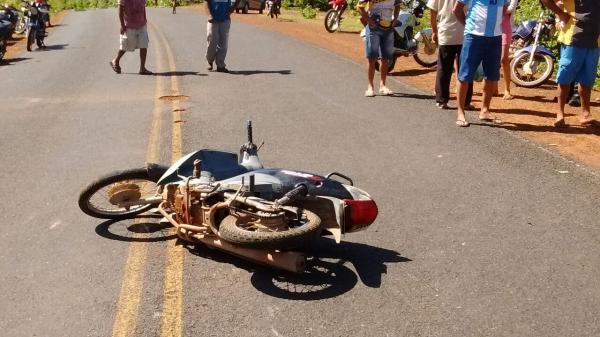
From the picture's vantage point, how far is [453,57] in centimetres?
908

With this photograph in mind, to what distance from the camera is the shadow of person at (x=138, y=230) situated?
4.98 meters

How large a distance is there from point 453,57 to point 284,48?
28.4ft

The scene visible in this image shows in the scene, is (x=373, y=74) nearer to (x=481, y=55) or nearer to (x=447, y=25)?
(x=447, y=25)

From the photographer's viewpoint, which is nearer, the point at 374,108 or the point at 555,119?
the point at 555,119

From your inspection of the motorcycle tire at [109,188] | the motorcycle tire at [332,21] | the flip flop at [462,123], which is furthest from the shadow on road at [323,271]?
the motorcycle tire at [332,21]

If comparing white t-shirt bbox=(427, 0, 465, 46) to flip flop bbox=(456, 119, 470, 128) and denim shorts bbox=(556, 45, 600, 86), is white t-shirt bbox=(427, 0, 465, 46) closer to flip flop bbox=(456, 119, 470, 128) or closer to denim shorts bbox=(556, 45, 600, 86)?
flip flop bbox=(456, 119, 470, 128)

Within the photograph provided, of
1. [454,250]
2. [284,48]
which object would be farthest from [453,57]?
[284,48]

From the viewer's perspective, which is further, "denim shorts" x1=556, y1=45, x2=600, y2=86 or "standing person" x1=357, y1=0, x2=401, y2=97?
"standing person" x1=357, y1=0, x2=401, y2=97

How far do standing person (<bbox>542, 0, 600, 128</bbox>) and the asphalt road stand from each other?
3.52 feet

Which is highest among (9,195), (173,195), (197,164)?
(197,164)

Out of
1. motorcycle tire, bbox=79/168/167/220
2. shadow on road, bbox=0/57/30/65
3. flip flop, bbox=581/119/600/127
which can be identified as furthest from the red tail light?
shadow on road, bbox=0/57/30/65

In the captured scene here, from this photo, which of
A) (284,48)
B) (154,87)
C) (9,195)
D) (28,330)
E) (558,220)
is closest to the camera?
(28,330)

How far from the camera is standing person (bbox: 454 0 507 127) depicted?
765 cm

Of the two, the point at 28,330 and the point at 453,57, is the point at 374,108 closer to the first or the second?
the point at 453,57
